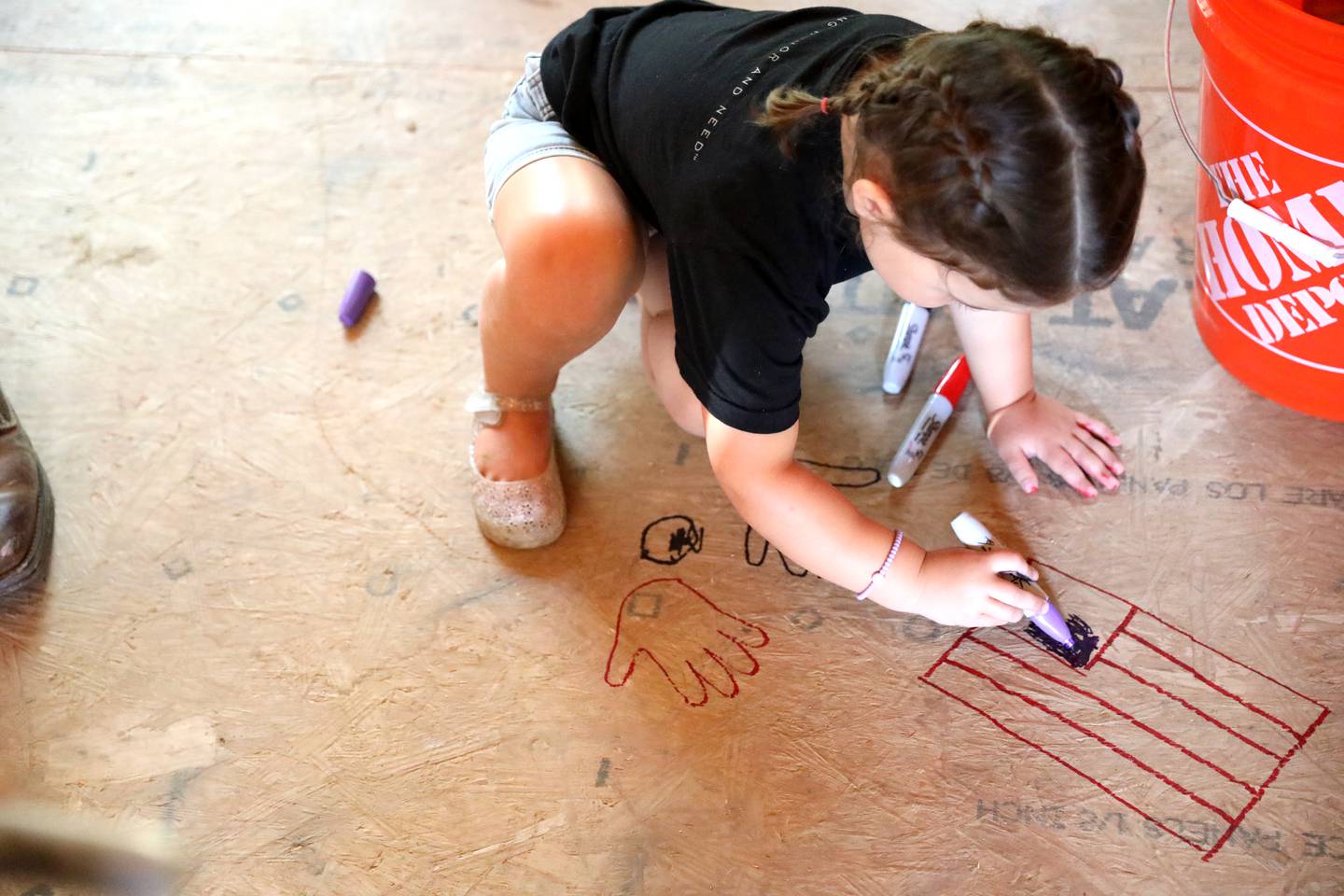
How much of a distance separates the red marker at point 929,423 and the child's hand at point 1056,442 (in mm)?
43

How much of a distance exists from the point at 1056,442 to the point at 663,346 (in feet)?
1.17

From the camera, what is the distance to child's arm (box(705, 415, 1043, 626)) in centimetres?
84

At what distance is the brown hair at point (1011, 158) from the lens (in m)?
0.61

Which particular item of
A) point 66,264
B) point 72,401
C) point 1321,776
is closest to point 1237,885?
point 1321,776

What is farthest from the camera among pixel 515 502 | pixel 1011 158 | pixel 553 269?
pixel 515 502

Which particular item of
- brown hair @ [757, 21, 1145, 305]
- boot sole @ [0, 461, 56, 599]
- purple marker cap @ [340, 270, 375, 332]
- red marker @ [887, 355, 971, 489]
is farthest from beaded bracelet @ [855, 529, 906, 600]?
boot sole @ [0, 461, 56, 599]

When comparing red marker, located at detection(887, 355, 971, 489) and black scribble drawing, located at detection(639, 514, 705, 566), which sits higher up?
red marker, located at detection(887, 355, 971, 489)

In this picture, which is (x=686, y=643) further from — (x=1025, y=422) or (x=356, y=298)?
(x=356, y=298)

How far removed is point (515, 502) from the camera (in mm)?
962

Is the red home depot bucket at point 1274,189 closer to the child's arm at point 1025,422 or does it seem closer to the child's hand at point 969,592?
the child's arm at point 1025,422

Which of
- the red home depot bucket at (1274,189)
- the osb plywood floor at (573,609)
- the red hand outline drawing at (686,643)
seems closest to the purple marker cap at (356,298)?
the osb plywood floor at (573,609)

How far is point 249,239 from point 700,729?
2.39 feet

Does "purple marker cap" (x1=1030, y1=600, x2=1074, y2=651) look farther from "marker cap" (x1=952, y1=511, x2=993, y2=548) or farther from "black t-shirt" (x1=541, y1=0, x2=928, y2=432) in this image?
"black t-shirt" (x1=541, y1=0, x2=928, y2=432)

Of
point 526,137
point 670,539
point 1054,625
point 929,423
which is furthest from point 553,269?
point 1054,625
